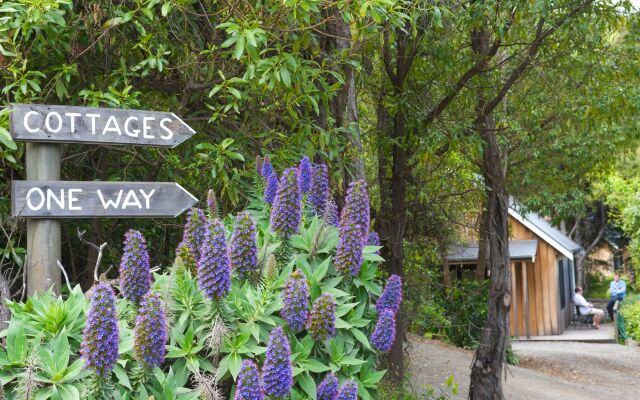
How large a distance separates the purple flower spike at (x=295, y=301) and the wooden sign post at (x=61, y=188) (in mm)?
1389

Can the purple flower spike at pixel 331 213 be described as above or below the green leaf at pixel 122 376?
above

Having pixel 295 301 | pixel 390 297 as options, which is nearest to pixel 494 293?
pixel 390 297

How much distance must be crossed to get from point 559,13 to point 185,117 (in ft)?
17.8

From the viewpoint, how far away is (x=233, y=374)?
3051mm

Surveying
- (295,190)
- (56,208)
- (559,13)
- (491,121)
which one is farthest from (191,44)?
(491,121)

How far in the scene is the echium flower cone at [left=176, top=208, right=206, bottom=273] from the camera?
3.73 metres

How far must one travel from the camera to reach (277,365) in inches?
118

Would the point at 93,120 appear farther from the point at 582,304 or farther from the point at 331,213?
the point at 582,304

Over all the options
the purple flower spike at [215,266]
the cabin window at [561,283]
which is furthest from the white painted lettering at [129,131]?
the cabin window at [561,283]

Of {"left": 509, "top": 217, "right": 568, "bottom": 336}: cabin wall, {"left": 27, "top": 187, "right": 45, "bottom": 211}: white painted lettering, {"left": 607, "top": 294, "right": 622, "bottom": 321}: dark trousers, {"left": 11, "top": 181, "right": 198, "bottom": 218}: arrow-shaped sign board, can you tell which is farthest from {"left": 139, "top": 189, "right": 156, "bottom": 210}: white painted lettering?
{"left": 607, "top": 294, "right": 622, "bottom": 321}: dark trousers

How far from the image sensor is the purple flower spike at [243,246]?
3459 millimetres

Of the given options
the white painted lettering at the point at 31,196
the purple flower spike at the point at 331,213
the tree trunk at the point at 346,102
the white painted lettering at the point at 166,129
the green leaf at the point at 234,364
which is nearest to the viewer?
the green leaf at the point at 234,364

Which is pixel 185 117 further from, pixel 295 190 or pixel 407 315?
pixel 407 315

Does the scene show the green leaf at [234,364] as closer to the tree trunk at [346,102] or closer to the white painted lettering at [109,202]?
the white painted lettering at [109,202]
